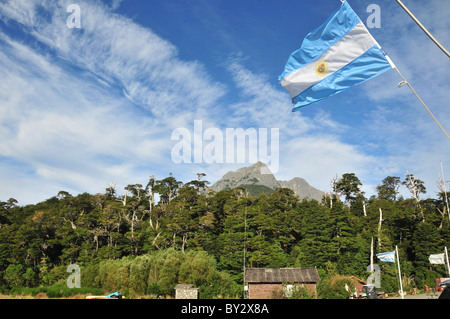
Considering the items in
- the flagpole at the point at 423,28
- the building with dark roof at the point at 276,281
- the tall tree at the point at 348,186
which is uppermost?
the tall tree at the point at 348,186

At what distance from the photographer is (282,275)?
30.1m

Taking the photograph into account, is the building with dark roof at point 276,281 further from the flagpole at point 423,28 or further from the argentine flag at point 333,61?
the flagpole at point 423,28

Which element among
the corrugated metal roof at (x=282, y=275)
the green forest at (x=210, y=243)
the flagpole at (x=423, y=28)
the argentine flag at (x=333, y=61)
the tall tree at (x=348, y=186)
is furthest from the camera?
the tall tree at (x=348, y=186)

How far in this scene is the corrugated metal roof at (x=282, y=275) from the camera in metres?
29.5

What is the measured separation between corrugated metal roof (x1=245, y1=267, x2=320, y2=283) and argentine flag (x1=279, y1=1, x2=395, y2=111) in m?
25.5

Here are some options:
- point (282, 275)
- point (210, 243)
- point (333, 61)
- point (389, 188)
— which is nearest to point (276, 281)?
point (282, 275)

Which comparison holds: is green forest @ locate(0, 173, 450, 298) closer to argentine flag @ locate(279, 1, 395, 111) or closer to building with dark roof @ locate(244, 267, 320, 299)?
building with dark roof @ locate(244, 267, 320, 299)

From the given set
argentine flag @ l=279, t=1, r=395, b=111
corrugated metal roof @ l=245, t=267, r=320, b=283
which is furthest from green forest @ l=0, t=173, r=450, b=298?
argentine flag @ l=279, t=1, r=395, b=111

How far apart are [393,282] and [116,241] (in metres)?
36.4

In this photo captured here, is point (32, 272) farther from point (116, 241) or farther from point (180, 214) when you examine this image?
point (180, 214)

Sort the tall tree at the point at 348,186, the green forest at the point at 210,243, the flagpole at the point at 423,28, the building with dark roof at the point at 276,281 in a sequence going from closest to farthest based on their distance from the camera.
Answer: the flagpole at the point at 423,28 → the building with dark roof at the point at 276,281 → the green forest at the point at 210,243 → the tall tree at the point at 348,186

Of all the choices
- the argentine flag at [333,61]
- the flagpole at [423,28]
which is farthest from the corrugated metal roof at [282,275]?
the flagpole at [423,28]

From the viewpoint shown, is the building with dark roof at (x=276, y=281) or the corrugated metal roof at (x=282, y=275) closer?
the building with dark roof at (x=276, y=281)

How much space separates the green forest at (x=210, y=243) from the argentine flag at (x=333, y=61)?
27.4 meters
